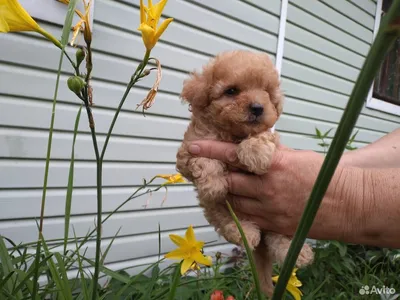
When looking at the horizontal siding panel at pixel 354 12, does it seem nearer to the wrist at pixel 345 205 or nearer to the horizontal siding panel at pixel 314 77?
the horizontal siding panel at pixel 314 77

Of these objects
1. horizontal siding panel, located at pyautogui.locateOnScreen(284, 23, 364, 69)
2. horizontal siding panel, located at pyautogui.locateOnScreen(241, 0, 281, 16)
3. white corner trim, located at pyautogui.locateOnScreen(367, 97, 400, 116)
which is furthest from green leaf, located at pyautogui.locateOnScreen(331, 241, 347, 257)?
white corner trim, located at pyautogui.locateOnScreen(367, 97, 400, 116)

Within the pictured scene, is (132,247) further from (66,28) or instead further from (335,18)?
(335,18)

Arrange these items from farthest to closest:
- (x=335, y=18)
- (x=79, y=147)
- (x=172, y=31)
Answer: (x=335, y=18), (x=172, y=31), (x=79, y=147)

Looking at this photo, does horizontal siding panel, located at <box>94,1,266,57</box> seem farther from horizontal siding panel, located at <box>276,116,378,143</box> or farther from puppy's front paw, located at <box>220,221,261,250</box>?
puppy's front paw, located at <box>220,221,261,250</box>

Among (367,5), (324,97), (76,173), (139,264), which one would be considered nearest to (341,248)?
(139,264)

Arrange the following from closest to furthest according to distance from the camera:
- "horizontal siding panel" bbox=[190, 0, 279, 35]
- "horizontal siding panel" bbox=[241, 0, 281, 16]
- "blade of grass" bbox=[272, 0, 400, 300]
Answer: "blade of grass" bbox=[272, 0, 400, 300] → "horizontal siding panel" bbox=[190, 0, 279, 35] → "horizontal siding panel" bbox=[241, 0, 281, 16]

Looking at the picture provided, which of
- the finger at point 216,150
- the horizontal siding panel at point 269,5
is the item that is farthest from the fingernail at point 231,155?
the horizontal siding panel at point 269,5
